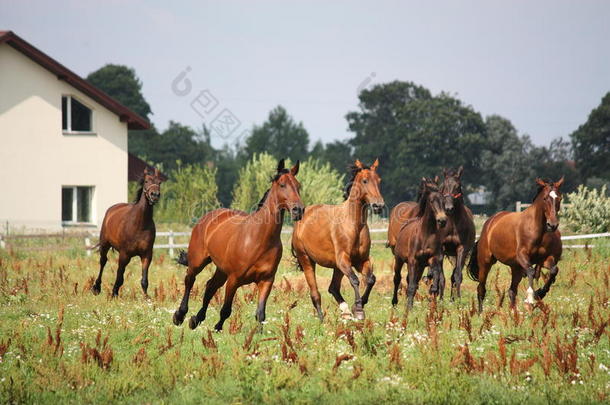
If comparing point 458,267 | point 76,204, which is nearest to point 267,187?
point 76,204

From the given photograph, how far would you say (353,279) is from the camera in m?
11.6

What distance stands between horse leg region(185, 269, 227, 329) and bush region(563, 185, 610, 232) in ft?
63.2

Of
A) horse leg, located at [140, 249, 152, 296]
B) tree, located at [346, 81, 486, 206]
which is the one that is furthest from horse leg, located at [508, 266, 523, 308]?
tree, located at [346, 81, 486, 206]

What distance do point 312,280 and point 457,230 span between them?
3930 millimetres

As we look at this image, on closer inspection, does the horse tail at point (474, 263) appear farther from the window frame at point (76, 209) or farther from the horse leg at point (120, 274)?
the window frame at point (76, 209)

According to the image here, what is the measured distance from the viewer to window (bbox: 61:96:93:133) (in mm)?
32156

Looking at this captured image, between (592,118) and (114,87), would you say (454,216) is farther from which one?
(114,87)

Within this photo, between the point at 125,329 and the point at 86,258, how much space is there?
13.7 m

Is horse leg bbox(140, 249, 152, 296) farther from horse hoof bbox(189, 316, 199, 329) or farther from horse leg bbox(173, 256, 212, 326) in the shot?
horse hoof bbox(189, 316, 199, 329)

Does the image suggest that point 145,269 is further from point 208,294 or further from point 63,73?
point 63,73

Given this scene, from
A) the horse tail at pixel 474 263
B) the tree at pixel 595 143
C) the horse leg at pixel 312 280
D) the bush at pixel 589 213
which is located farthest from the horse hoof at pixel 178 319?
the tree at pixel 595 143

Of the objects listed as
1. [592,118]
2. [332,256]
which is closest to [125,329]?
[332,256]

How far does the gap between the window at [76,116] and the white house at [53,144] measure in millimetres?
42

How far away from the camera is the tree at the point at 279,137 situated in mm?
93688
